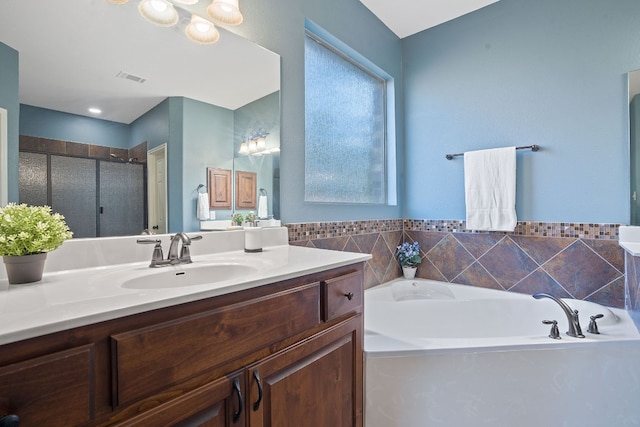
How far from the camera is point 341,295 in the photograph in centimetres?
113

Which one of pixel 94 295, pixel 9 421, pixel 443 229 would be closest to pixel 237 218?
pixel 94 295

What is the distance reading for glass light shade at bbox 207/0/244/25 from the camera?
132 centimetres

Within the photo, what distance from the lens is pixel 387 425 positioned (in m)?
1.39

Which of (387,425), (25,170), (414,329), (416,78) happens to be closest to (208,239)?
(25,170)

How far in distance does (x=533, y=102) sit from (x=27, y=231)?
8.54ft

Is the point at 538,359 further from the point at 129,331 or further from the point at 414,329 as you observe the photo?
the point at 129,331

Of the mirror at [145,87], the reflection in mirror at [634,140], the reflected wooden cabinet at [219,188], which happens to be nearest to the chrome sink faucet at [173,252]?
the mirror at [145,87]

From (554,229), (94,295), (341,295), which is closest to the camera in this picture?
(94,295)

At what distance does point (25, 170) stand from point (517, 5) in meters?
2.83

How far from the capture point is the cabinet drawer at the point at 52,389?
50 cm

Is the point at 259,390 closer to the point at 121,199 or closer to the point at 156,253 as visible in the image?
the point at 156,253

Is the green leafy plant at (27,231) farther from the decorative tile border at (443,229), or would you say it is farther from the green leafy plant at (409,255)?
the green leafy plant at (409,255)

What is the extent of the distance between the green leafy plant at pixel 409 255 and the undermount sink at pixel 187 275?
1.60m

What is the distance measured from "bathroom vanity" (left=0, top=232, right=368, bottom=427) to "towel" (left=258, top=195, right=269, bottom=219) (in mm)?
466
